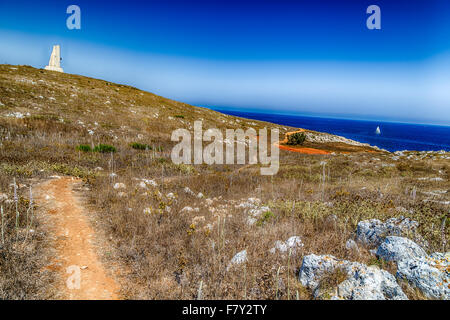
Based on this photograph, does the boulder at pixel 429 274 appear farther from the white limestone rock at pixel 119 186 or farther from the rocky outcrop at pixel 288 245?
the white limestone rock at pixel 119 186

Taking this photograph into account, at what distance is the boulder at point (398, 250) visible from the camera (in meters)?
3.92

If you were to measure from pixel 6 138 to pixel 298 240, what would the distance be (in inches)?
655

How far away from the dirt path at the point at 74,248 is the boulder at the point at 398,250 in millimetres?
4902

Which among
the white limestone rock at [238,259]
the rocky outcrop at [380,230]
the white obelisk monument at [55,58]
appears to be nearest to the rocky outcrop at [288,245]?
the white limestone rock at [238,259]

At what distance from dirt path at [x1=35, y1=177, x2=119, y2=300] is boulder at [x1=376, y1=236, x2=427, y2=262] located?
4902 mm

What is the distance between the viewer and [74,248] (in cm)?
487

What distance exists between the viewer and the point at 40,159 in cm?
1068

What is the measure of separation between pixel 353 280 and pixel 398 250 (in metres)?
1.51

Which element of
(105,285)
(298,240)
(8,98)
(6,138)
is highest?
(8,98)

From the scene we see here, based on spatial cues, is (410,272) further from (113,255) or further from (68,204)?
(68,204)

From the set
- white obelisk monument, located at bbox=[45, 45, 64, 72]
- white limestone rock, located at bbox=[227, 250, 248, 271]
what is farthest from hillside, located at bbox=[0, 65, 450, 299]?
white obelisk monument, located at bbox=[45, 45, 64, 72]

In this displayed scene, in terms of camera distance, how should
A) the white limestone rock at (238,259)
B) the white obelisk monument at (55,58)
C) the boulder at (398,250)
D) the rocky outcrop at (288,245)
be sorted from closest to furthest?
the boulder at (398,250) → the white limestone rock at (238,259) → the rocky outcrop at (288,245) → the white obelisk monument at (55,58)

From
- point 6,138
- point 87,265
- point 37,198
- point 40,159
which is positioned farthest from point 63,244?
point 6,138

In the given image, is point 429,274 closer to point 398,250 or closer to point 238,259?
A: point 398,250
